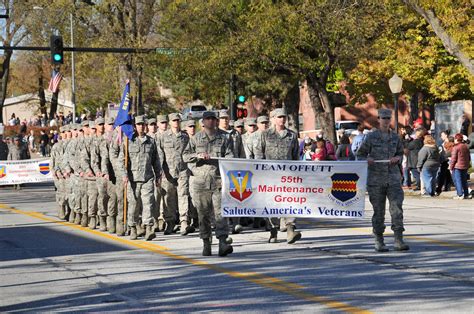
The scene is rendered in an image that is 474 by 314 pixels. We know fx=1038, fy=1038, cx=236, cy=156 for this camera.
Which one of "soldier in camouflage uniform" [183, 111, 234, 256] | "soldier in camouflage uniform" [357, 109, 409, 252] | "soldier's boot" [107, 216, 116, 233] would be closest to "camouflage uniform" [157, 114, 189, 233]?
"soldier's boot" [107, 216, 116, 233]

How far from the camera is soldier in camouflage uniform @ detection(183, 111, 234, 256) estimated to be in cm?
1390

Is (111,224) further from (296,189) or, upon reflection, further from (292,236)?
(296,189)

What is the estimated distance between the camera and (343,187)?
14.6 meters

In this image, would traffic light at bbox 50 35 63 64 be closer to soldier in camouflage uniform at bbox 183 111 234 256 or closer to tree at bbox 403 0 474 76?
tree at bbox 403 0 474 76

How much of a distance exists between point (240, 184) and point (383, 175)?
2.03 m

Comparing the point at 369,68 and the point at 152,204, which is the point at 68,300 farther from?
the point at 369,68

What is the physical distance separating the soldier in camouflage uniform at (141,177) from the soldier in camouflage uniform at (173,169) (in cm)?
81

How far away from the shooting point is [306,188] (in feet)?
48.4

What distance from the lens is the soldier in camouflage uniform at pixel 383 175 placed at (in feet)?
45.2

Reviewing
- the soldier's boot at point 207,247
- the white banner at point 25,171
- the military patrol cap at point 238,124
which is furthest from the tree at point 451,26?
the soldier's boot at point 207,247

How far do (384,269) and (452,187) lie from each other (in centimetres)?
1804

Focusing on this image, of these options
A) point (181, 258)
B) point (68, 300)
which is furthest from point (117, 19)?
point (68, 300)

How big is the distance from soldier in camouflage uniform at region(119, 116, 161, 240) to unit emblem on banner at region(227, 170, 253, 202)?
218 centimetres

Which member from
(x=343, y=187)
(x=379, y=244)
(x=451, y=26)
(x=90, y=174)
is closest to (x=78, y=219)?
(x=90, y=174)
